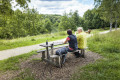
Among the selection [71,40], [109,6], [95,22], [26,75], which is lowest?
[26,75]

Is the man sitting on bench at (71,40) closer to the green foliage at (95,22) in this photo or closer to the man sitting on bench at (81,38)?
the man sitting on bench at (81,38)

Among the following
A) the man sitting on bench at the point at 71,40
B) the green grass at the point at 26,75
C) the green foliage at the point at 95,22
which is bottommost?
the green grass at the point at 26,75

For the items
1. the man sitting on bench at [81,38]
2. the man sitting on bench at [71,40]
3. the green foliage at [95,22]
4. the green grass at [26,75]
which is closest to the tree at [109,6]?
the man sitting on bench at [81,38]

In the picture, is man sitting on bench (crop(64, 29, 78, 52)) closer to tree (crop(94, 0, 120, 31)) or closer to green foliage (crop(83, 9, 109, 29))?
tree (crop(94, 0, 120, 31))

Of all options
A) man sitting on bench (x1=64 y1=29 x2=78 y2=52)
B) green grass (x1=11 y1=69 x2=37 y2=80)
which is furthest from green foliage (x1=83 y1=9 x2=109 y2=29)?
green grass (x1=11 y1=69 x2=37 y2=80)

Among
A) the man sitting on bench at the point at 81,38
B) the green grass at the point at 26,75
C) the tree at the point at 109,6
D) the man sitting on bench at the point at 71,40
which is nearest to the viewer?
the green grass at the point at 26,75

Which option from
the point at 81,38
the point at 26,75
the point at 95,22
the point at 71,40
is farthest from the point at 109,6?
the point at 95,22

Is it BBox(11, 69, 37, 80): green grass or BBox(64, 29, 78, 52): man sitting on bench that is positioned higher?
BBox(64, 29, 78, 52): man sitting on bench

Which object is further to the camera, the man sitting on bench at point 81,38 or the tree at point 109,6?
the tree at point 109,6

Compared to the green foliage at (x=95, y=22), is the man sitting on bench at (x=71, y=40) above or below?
below

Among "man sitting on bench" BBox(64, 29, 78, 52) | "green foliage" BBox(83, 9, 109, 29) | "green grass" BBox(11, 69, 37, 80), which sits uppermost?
"green foliage" BBox(83, 9, 109, 29)

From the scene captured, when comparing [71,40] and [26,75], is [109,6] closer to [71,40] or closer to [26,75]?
[71,40]

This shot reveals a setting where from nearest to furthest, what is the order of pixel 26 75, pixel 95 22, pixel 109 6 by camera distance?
pixel 26 75, pixel 109 6, pixel 95 22

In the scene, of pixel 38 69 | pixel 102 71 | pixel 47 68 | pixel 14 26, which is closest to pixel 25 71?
pixel 38 69
